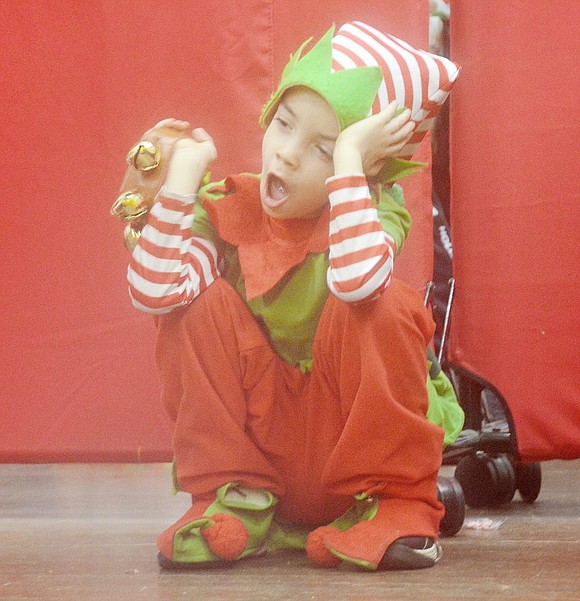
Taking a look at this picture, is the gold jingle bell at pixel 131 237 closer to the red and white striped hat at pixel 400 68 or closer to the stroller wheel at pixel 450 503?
the red and white striped hat at pixel 400 68

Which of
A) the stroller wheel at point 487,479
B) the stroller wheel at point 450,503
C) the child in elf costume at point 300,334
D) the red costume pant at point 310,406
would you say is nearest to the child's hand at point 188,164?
the child in elf costume at point 300,334

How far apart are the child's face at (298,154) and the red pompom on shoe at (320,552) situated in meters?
0.31

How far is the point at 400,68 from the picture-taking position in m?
0.95

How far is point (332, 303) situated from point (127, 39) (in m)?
0.54

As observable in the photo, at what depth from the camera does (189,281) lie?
3.11ft

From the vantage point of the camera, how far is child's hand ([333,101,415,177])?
890 millimetres

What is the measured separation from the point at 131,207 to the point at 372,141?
236 millimetres

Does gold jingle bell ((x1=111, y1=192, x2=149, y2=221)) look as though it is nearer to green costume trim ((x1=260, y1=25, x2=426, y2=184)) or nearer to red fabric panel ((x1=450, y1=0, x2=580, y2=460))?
green costume trim ((x1=260, y1=25, x2=426, y2=184))

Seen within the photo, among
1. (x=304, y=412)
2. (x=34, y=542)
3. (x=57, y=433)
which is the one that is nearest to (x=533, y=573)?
(x=304, y=412)

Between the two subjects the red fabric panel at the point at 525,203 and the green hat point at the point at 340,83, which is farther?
the red fabric panel at the point at 525,203

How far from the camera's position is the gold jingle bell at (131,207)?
0.95 m

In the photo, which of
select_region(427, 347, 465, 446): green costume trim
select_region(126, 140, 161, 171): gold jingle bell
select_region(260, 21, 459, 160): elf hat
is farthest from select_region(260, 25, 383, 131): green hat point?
select_region(427, 347, 465, 446): green costume trim

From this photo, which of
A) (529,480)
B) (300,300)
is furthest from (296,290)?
(529,480)

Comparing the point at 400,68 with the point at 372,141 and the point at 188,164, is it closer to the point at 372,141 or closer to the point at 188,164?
the point at 372,141
